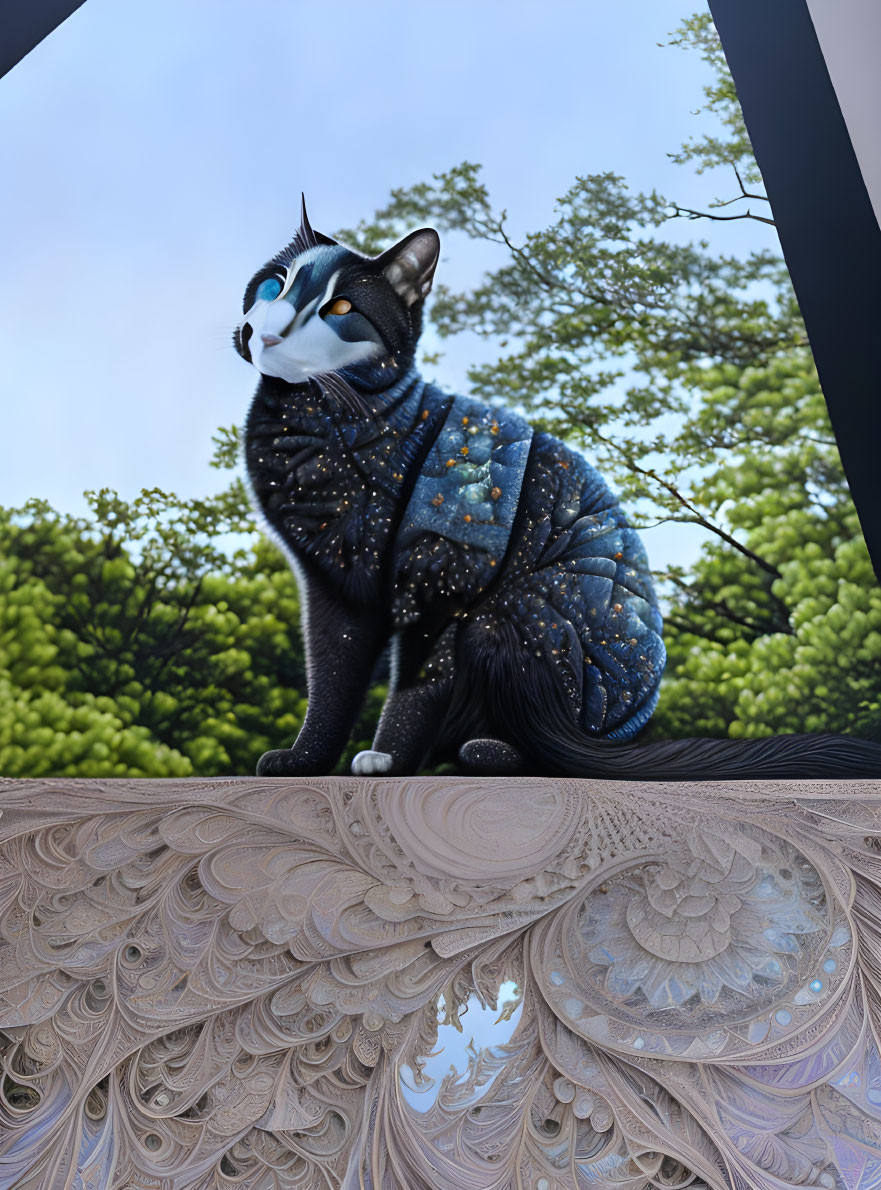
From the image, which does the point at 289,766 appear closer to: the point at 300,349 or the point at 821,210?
the point at 300,349

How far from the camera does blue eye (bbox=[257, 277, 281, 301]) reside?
1.32 meters

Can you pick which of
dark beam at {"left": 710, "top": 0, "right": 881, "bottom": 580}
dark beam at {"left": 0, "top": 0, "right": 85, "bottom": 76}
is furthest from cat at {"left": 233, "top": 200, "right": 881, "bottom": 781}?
dark beam at {"left": 0, "top": 0, "right": 85, "bottom": 76}

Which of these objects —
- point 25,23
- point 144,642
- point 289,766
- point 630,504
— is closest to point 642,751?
point 630,504

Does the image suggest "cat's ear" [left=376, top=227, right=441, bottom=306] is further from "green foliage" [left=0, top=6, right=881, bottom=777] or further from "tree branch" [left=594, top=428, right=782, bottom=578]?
"tree branch" [left=594, top=428, right=782, bottom=578]

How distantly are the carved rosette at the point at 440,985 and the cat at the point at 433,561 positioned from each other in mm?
70

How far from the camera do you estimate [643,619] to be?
1235mm

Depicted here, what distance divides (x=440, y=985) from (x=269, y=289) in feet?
3.47

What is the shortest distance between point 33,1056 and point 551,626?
0.85 meters

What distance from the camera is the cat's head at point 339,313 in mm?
1281

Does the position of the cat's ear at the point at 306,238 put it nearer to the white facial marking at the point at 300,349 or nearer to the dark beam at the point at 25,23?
→ the white facial marking at the point at 300,349

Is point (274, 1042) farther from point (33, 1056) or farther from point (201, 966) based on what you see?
point (33, 1056)

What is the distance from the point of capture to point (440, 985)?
99 centimetres

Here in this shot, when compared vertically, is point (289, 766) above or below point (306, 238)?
below

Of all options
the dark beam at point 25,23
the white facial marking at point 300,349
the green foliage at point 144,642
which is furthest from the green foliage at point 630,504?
the dark beam at point 25,23
